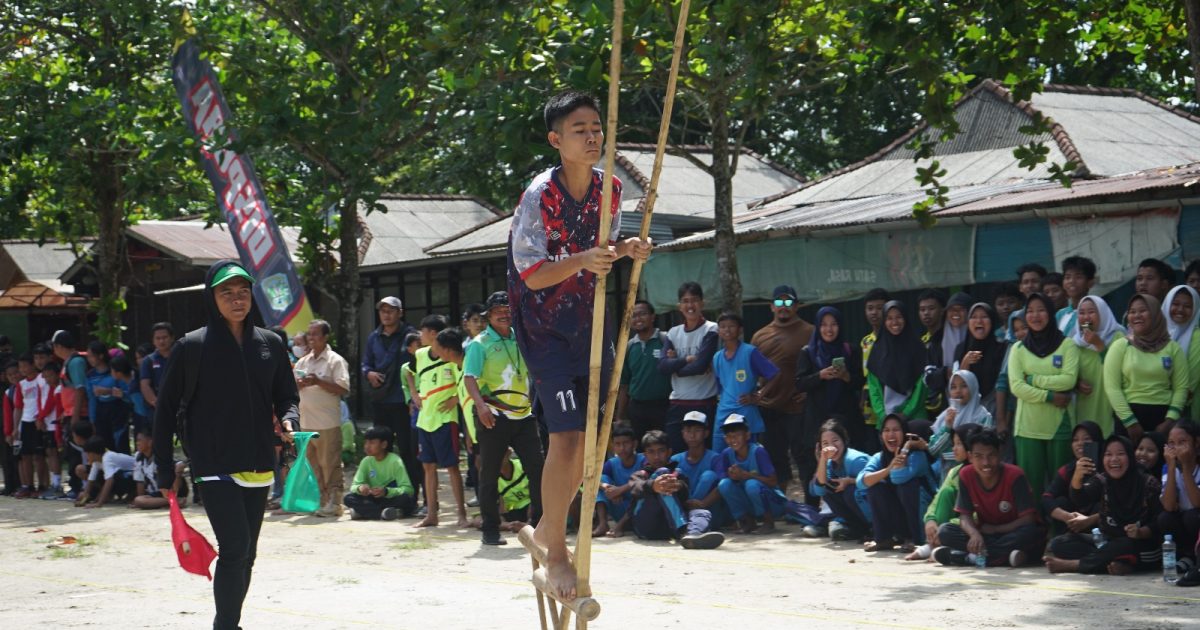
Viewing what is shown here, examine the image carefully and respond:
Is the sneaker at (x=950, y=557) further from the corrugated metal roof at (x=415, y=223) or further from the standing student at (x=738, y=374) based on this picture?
the corrugated metal roof at (x=415, y=223)

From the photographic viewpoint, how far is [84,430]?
15.1 m

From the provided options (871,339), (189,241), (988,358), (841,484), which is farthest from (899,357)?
(189,241)

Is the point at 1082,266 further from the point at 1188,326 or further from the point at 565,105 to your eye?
the point at 565,105

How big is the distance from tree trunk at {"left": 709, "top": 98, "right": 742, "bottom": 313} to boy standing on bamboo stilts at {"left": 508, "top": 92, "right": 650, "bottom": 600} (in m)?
8.50

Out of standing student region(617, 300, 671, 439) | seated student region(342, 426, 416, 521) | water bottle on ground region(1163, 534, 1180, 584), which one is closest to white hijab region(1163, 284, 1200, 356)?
water bottle on ground region(1163, 534, 1180, 584)

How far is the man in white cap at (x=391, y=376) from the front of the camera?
13195mm

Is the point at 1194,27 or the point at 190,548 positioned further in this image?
the point at 1194,27

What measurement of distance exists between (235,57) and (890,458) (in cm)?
1008

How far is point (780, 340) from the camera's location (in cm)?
1209

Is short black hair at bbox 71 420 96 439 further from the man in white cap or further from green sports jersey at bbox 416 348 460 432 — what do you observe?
green sports jersey at bbox 416 348 460 432

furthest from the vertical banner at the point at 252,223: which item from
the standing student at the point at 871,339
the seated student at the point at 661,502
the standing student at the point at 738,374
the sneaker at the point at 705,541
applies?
the standing student at the point at 871,339

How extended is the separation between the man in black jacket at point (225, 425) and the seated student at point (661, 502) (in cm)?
473

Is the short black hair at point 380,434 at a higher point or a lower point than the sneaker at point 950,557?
higher

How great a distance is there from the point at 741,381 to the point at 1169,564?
4168mm
